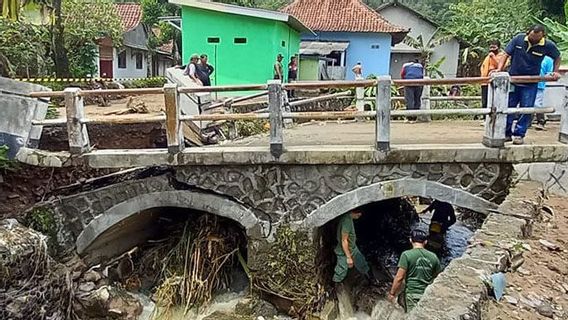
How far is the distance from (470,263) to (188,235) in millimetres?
5090

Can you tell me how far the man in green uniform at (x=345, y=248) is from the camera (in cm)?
766

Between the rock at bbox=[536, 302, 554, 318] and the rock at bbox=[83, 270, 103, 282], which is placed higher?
the rock at bbox=[536, 302, 554, 318]

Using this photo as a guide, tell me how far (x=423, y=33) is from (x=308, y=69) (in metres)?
10.2

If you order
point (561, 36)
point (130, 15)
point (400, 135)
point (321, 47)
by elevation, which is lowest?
point (400, 135)

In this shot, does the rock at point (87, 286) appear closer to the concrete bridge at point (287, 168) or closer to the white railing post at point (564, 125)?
the concrete bridge at point (287, 168)

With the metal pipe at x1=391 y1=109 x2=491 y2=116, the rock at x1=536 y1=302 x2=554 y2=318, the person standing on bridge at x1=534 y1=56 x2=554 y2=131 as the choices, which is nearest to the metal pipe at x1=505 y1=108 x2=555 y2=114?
the metal pipe at x1=391 y1=109 x2=491 y2=116

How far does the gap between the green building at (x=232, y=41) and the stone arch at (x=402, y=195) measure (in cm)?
999

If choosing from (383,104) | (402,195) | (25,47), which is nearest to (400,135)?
(402,195)

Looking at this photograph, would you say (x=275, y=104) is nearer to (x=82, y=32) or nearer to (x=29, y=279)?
(x=29, y=279)

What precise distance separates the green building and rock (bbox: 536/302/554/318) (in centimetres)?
1340

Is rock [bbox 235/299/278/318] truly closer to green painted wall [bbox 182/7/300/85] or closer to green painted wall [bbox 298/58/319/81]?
green painted wall [bbox 182/7/300/85]

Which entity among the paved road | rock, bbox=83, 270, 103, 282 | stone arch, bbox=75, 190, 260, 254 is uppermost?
the paved road

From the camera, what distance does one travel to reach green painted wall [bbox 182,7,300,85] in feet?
54.1

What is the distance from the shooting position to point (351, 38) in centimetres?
2547
